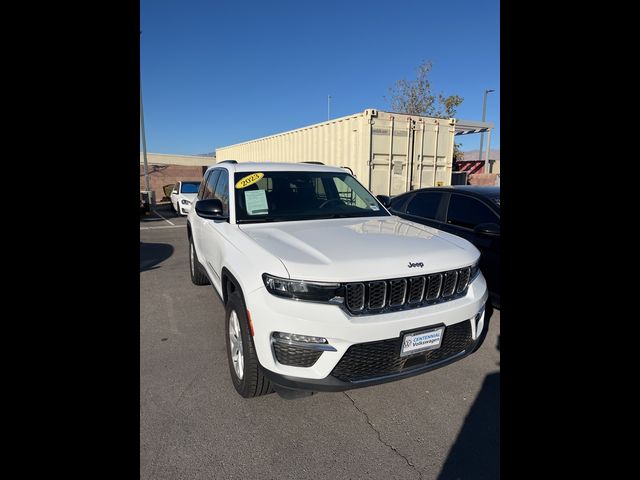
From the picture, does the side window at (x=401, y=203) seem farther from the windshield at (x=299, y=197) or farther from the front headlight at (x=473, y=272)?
the front headlight at (x=473, y=272)

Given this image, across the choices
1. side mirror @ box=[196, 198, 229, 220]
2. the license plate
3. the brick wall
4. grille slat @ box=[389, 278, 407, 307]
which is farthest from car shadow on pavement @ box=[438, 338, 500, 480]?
the brick wall

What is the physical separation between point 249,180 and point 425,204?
Result: 9.09 ft

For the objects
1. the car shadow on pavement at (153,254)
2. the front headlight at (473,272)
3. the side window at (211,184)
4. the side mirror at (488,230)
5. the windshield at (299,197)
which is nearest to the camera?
the front headlight at (473,272)

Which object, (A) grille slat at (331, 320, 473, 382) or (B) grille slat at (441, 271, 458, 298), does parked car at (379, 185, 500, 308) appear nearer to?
(B) grille slat at (441, 271, 458, 298)

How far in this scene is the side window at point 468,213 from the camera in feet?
13.9

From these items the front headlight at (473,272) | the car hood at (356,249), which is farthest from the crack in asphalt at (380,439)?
the front headlight at (473,272)

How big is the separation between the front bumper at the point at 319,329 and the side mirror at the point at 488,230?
1.89 metres

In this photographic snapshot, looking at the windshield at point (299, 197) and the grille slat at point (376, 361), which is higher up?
the windshield at point (299, 197)

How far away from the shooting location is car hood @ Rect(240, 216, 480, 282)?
7.31ft

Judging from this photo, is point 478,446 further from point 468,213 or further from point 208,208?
point 468,213
